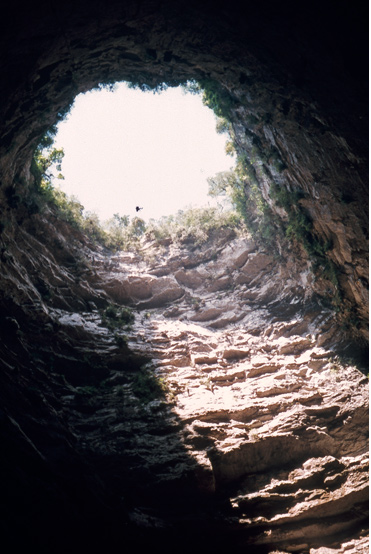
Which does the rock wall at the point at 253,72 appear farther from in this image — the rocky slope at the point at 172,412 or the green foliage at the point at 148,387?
the green foliage at the point at 148,387

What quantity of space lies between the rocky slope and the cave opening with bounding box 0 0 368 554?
0.18 ft

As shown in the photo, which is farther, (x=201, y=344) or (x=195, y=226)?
(x=195, y=226)

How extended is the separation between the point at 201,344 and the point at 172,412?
13.8 ft

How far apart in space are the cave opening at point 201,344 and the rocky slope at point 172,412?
55 millimetres

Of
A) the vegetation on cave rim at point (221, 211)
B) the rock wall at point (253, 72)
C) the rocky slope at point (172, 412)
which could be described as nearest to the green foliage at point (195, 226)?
the vegetation on cave rim at point (221, 211)

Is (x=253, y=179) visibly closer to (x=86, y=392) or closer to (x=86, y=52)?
(x=86, y=52)

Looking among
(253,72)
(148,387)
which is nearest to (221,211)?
(253,72)

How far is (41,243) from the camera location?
14.7 metres

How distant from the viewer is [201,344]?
46.7 feet

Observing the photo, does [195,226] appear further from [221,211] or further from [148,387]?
[148,387]

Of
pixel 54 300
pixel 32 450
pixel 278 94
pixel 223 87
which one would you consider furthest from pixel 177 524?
pixel 223 87

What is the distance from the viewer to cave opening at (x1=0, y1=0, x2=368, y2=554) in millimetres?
7211

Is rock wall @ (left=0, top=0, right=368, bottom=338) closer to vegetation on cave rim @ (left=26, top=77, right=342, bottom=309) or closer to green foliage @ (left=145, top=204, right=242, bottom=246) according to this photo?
vegetation on cave rim @ (left=26, top=77, right=342, bottom=309)

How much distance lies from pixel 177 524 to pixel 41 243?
12523mm
